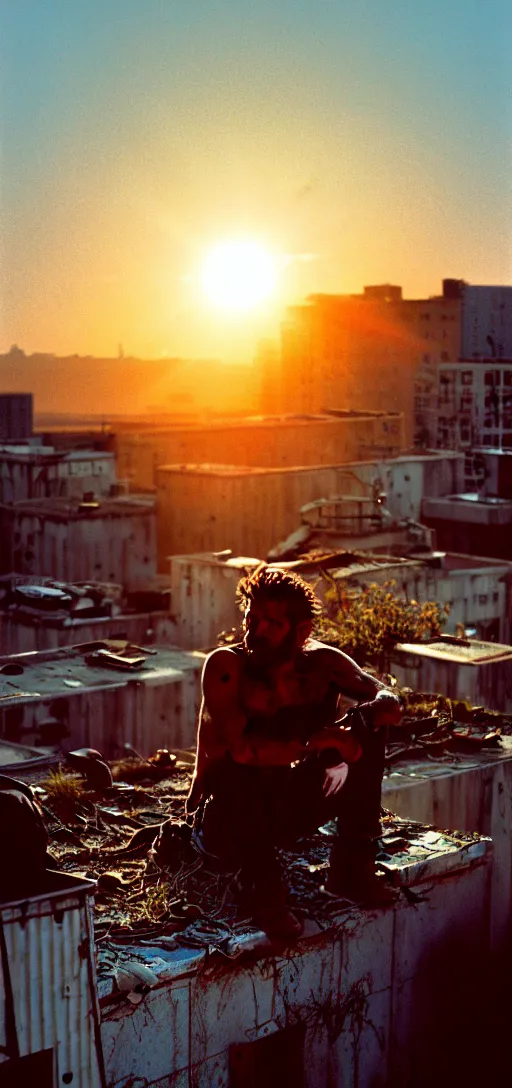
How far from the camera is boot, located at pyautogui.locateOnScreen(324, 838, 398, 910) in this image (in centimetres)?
1059

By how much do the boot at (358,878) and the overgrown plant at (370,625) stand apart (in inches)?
336

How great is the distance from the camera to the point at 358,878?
34.9 ft

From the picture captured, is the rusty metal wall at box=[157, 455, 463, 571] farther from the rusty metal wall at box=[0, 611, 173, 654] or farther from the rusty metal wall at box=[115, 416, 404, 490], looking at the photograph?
the rusty metal wall at box=[115, 416, 404, 490]

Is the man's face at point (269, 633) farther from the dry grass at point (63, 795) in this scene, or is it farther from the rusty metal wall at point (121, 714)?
the rusty metal wall at point (121, 714)

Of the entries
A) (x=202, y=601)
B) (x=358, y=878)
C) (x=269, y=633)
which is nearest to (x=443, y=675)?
(x=202, y=601)

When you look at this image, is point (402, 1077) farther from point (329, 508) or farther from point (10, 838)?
point (329, 508)

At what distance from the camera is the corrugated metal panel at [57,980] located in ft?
26.3

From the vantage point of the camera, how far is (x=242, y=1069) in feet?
32.5

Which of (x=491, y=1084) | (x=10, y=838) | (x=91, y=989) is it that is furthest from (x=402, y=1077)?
(x=10, y=838)

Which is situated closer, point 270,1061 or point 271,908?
point 271,908

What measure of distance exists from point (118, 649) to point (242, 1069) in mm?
14716

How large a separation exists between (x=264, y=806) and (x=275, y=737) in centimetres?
44

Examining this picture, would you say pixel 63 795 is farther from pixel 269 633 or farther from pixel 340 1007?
pixel 269 633

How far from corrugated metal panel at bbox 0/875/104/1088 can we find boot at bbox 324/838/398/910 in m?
2.64
